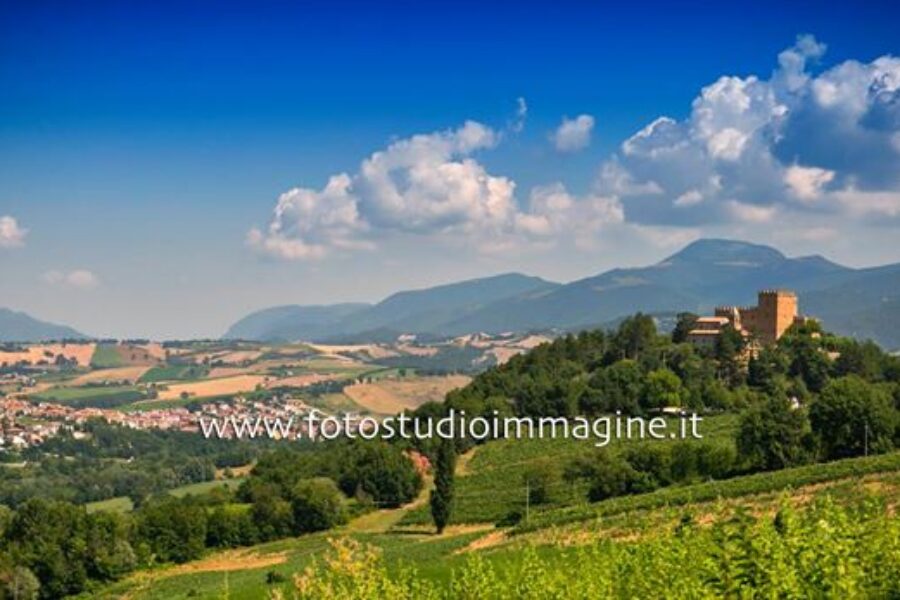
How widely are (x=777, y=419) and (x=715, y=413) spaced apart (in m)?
24.7

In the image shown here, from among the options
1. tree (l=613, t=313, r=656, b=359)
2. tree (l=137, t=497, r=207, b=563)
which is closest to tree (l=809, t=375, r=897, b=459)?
tree (l=613, t=313, r=656, b=359)

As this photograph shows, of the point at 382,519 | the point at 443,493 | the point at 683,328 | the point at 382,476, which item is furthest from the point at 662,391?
the point at 443,493

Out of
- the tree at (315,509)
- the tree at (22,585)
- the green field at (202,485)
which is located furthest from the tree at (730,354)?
the tree at (22,585)

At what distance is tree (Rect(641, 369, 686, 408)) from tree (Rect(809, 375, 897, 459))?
915 inches

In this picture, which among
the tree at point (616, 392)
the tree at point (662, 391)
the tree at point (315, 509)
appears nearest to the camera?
the tree at point (315, 509)

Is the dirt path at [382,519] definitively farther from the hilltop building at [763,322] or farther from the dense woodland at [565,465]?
the hilltop building at [763,322]

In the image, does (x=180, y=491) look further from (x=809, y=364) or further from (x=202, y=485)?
(x=809, y=364)

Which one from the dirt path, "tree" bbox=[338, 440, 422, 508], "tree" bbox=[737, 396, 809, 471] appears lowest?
the dirt path

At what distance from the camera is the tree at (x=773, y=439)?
65.3 meters

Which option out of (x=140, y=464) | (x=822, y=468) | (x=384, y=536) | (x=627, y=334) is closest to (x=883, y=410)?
(x=822, y=468)

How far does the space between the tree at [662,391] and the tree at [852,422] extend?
2325 centimetres

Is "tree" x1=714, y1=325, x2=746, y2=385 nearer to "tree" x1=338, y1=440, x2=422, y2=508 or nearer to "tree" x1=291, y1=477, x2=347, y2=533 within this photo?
"tree" x1=338, y1=440, x2=422, y2=508

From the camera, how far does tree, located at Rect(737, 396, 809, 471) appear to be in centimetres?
6531

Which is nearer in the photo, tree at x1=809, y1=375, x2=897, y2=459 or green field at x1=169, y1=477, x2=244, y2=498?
tree at x1=809, y1=375, x2=897, y2=459
